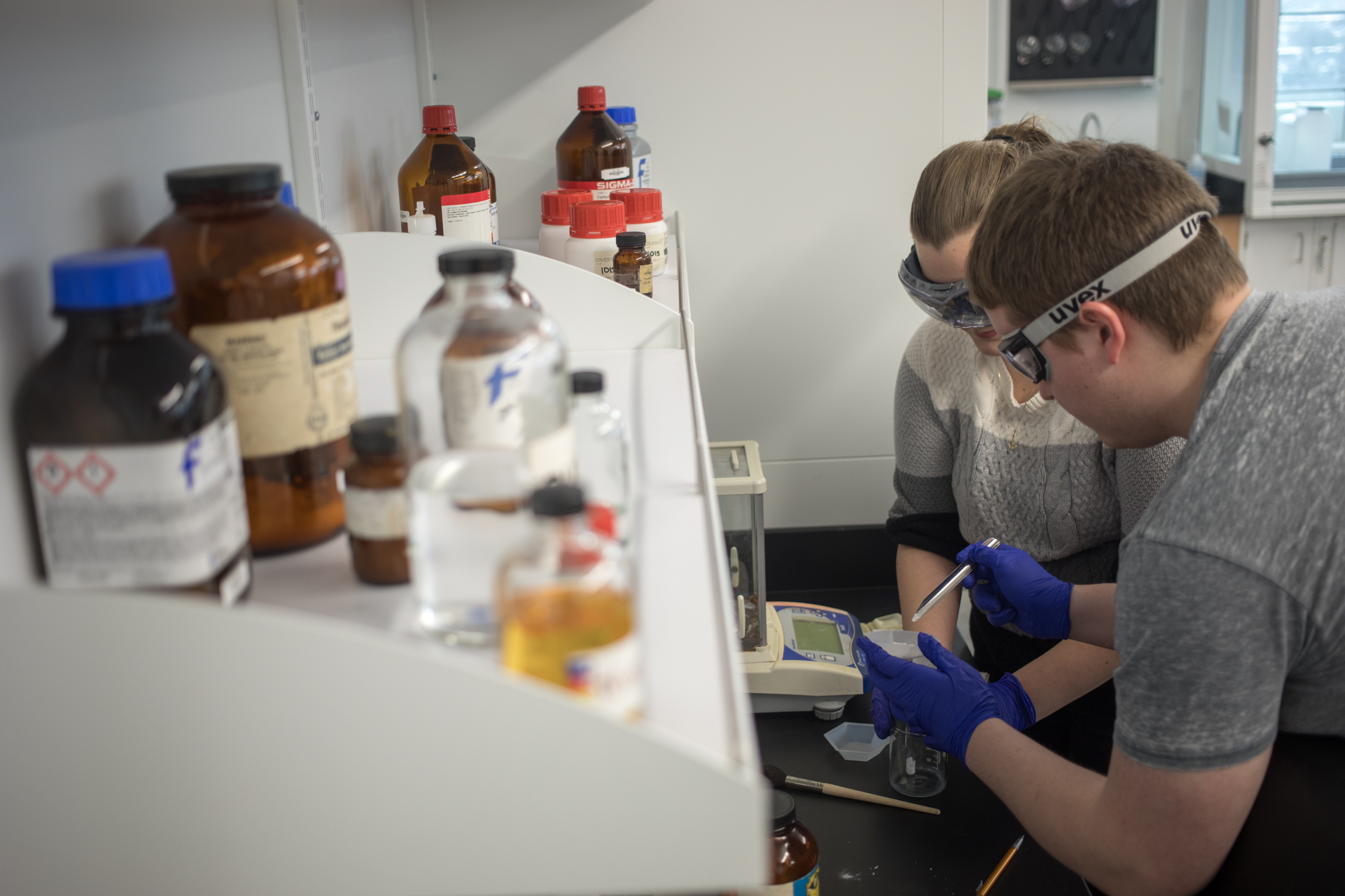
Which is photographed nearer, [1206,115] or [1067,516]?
[1067,516]

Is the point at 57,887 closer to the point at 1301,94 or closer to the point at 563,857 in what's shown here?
the point at 563,857

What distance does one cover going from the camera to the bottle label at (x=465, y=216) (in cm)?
117

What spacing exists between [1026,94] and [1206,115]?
829 mm

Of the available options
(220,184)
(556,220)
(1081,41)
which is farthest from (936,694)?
(1081,41)

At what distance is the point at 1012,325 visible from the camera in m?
1.08

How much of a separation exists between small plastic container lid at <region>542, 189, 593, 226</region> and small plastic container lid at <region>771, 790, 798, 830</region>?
81cm

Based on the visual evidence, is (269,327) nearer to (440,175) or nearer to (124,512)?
(124,512)

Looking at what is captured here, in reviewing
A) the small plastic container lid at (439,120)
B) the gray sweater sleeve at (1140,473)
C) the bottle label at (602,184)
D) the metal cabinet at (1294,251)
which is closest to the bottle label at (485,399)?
the small plastic container lid at (439,120)

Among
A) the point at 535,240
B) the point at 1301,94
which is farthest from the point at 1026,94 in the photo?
the point at 535,240

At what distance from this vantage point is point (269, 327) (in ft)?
1.79

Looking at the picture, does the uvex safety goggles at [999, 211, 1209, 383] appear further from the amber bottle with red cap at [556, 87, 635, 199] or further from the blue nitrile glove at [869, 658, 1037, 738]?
the amber bottle with red cap at [556, 87, 635, 199]

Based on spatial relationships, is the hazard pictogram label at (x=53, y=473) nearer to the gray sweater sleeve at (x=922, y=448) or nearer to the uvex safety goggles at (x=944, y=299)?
the uvex safety goggles at (x=944, y=299)

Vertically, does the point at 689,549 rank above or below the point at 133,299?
below

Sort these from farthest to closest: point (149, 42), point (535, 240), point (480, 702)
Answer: point (535, 240) < point (149, 42) < point (480, 702)
